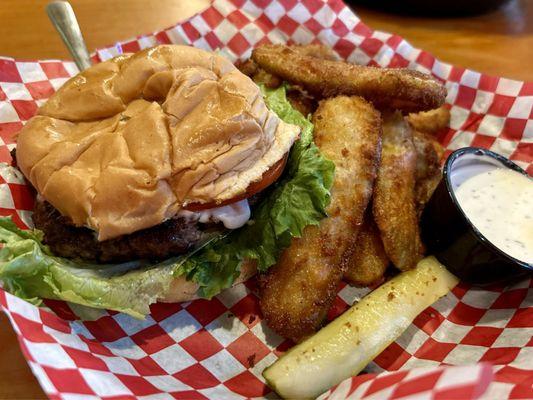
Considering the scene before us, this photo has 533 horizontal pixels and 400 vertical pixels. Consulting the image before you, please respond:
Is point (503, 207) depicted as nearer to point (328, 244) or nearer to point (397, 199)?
point (397, 199)

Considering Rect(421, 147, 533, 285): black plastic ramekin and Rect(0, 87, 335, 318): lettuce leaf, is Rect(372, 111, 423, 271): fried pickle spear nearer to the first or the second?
Rect(421, 147, 533, 285): black plastic ramekin

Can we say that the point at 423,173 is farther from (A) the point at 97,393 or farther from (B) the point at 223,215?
(A) the point at 97,393

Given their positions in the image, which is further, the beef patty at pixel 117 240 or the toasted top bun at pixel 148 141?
the beef patty at pixel 117 240

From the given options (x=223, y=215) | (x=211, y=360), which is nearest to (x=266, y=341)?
(x=211, y=360)

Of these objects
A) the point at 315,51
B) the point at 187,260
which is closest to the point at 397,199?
the point at 187,260

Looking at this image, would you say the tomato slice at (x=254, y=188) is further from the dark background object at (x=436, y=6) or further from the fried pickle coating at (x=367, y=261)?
the dark background object at (x=436, y=6)

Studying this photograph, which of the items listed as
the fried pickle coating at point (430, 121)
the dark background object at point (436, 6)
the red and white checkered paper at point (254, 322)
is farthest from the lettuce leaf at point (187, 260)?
the dark background object at point (436, 6)

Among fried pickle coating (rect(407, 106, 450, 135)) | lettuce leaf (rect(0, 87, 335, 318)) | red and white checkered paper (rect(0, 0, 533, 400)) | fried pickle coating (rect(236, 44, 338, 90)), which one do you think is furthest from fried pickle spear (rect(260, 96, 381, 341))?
fried pickle coating (rect(407, 106, 450, 135))
